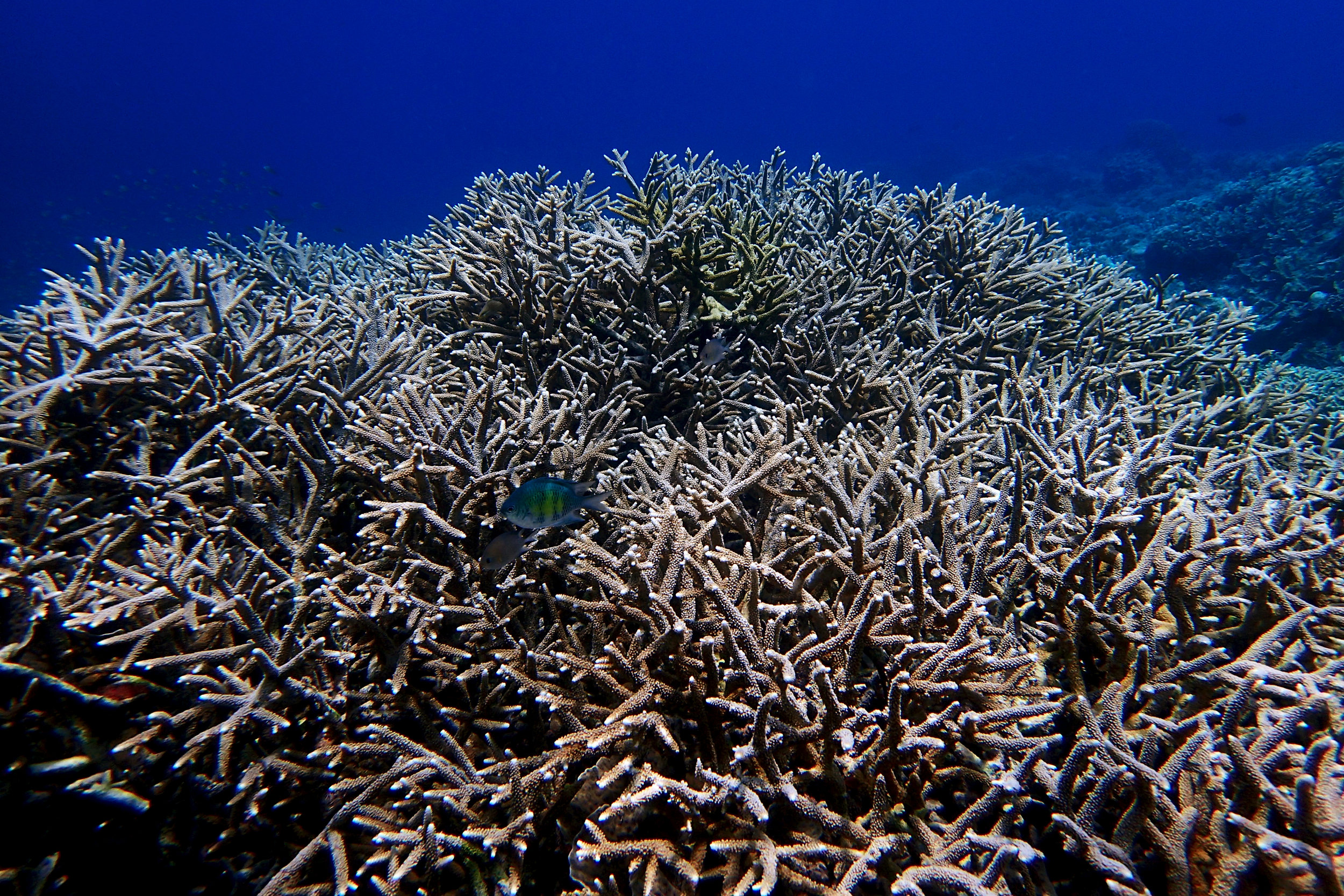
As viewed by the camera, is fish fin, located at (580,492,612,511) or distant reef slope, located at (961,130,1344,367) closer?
fish fin, located at (580,492,612,511)

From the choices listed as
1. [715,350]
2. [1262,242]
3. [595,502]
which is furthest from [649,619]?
[1262,242]

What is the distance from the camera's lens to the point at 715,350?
3293 millimetres

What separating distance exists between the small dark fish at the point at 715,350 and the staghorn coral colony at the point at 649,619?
17 centimetres

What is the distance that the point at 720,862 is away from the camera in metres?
1.62

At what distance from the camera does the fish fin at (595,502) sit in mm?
2111

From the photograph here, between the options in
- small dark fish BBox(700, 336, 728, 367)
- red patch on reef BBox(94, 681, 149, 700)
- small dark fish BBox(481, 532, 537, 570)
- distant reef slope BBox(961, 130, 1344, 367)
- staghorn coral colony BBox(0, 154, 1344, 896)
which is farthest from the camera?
distant reef slope BBox(961, 130, 1344, 367)

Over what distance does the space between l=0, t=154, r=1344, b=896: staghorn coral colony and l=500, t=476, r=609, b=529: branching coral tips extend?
0.74ft

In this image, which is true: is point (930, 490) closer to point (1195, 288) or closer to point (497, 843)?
point (497, 843)

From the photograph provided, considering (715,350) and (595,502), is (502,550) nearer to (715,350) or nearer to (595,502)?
(595,502)

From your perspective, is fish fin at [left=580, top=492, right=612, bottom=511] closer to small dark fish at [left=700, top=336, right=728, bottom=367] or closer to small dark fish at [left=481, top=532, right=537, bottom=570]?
small dark fish at [left=481, top=532, right=537, bottom=570]

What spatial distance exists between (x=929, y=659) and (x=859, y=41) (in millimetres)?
139564

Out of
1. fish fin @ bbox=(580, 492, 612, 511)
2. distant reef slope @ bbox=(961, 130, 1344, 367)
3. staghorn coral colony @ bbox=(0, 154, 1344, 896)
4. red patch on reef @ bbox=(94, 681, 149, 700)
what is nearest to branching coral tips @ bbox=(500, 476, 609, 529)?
fish fin @ bbox=(580, 492, 612, 511)

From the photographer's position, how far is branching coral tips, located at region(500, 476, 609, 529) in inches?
78.6

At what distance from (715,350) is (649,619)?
5.82 ft
